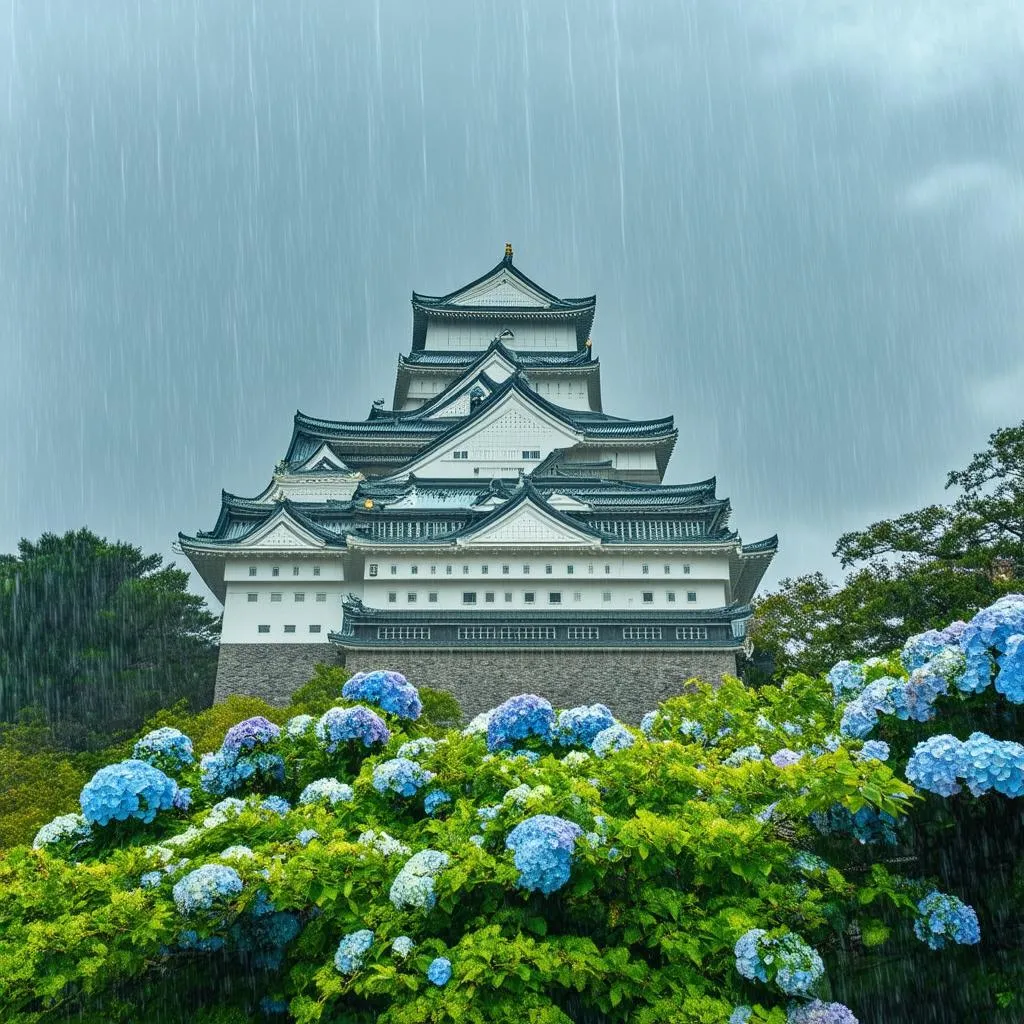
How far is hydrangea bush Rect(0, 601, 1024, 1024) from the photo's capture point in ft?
15.2

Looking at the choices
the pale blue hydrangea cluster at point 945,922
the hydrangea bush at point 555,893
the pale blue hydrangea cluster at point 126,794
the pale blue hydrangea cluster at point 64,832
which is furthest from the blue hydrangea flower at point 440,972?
the pale blue hydrangea cluster at point 64,832

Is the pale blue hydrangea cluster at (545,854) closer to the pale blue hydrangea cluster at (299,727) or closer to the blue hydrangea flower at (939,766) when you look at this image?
the blue hydrangea flower at (939,766)

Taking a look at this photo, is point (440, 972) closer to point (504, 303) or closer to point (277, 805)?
point (277, 805)

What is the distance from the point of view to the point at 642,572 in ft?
108

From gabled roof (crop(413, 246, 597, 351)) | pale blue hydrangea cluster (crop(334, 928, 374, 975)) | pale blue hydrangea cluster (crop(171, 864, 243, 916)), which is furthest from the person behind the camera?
gabled roof (crop(413, 246, 597, 351))

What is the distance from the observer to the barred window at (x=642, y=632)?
31.0 m

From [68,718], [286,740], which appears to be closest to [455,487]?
[68,718]

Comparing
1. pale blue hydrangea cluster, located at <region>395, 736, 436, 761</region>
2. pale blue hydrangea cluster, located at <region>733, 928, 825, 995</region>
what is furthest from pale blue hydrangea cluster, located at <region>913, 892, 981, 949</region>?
pale blue hydrangea cluster, located at <region>395, 736, 436, 761</region>

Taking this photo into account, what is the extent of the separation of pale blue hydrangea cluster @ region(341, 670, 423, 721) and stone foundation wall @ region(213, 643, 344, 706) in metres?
25.2

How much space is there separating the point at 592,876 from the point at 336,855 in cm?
131

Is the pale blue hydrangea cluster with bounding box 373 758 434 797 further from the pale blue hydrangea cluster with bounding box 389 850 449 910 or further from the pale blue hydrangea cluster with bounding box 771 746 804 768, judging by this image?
the pale blue hydrangea cluster with bounding box 771 746 804 768

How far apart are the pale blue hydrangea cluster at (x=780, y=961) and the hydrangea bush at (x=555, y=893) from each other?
10 mm

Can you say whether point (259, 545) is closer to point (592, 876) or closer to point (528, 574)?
point (528, 574)

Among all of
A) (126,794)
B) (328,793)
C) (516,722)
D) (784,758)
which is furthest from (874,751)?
(126,794)
